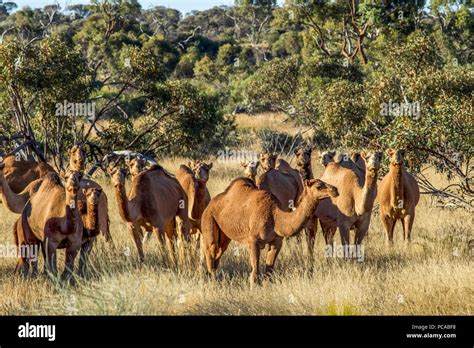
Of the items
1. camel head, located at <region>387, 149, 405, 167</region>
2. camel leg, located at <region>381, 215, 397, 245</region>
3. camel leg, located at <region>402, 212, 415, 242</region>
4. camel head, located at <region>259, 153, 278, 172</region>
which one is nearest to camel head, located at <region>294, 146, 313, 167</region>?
camel head, located at <region>259, 153, 278, 172</region>

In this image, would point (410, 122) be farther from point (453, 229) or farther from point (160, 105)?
point (160, 105)

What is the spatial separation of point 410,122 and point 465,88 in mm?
3681

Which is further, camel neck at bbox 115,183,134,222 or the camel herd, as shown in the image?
camel neck at bbox 115,183,134,222

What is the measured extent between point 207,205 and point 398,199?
11.8 ft

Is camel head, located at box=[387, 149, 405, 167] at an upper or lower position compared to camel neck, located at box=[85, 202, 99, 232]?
upper

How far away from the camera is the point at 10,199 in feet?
43.0

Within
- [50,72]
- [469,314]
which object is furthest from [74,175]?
[50,72]

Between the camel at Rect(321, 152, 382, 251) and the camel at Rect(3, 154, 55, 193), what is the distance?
556 cm

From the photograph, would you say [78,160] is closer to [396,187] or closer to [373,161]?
[373,161]

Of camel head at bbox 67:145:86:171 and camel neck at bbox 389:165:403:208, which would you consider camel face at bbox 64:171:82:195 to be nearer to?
camel head at bbox 67:145:86:171

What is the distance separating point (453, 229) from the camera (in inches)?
590

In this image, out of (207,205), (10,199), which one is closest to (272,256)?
(207,205)

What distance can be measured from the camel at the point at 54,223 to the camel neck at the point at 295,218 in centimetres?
269

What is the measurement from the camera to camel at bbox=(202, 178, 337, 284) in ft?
33.9
